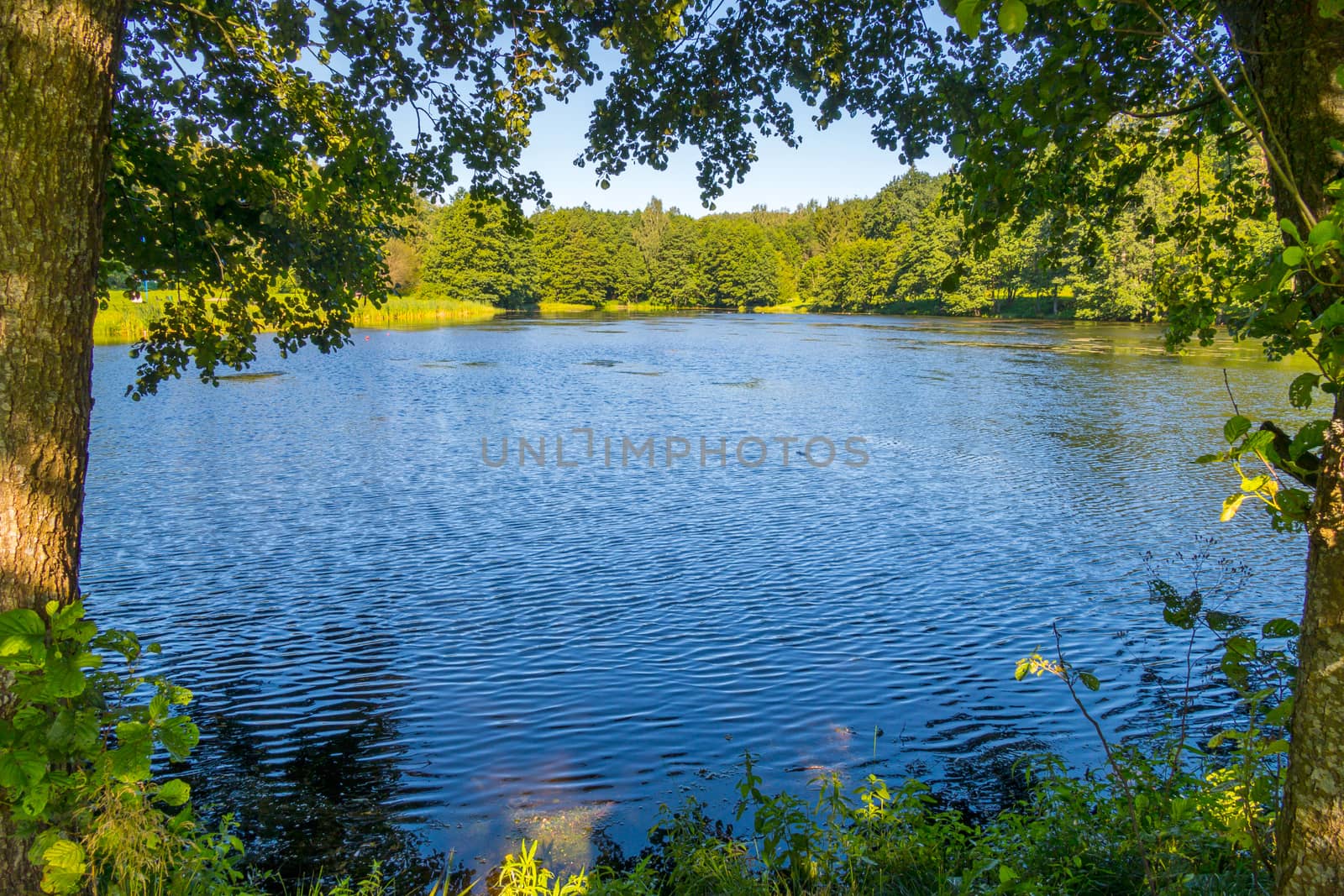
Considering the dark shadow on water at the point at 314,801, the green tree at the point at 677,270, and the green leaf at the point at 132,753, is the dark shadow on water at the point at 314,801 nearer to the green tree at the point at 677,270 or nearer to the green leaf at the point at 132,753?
the green leaf at the point at 132,753

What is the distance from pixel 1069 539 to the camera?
42.4 ft

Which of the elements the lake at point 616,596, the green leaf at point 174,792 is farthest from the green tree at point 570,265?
the green leaf at point 174,792

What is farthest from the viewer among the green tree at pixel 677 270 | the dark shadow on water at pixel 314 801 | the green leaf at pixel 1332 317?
the green tree at pixel 677 270

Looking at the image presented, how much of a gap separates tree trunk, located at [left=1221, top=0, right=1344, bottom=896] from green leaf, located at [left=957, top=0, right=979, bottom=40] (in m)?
1.14

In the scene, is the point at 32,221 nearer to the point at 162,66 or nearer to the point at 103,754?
the point at 103,754

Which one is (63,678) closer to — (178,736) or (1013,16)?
(178,736)

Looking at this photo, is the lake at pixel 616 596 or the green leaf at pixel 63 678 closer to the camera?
the green leaf at pixel 63 678

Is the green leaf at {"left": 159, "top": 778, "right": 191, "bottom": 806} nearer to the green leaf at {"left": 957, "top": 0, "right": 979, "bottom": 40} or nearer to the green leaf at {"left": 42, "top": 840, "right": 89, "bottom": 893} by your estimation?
the green leaf at {"left": 42, "top": 840, "right": 89, "bottom": 893}

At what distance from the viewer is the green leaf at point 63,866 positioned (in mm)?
3043

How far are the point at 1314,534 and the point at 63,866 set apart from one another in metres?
4.07

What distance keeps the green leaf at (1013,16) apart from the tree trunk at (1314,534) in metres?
1.08

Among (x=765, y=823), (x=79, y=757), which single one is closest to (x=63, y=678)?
(x=79, y=757)

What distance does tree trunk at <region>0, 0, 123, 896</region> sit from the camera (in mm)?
3172

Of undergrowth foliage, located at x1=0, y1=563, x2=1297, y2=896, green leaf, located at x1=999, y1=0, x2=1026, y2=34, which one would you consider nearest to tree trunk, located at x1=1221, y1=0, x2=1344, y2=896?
undergrowth foliage, located at x1=0, y1=563, x2=1297, y2=896
